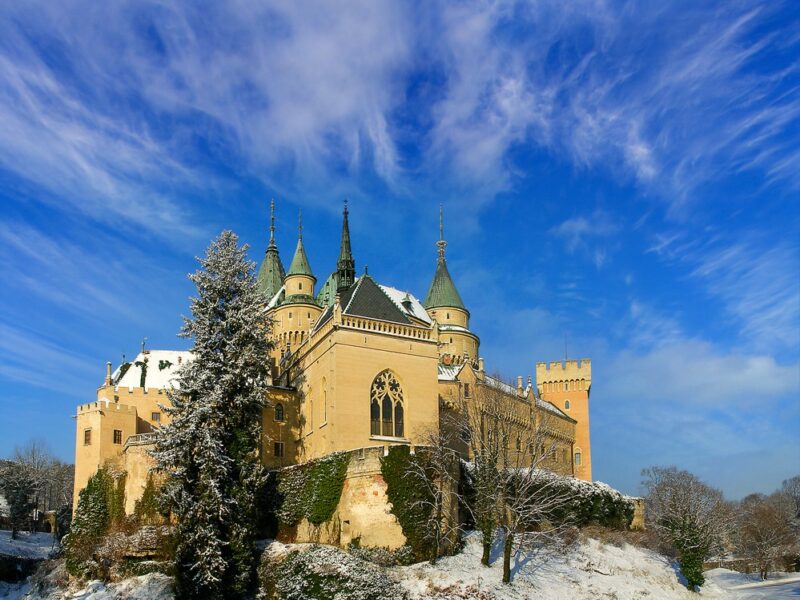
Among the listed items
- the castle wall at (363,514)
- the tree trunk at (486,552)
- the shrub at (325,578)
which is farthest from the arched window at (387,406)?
the shrub at (325,578)

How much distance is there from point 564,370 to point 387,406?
36976 millimetres

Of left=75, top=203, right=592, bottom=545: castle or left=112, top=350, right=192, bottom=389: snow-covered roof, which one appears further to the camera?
left=112, top=350, right=192, bottom=389: snow-covered roof

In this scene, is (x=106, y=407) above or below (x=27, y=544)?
above

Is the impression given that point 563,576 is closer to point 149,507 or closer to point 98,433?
point 149,507

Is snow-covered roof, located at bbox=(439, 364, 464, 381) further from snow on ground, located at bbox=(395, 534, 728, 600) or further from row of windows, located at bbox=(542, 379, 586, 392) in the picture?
row of windows, located at bbox=(542, 379, 586, 392)

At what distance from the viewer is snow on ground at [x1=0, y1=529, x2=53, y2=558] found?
179ft

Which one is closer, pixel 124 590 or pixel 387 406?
pixel 124 590

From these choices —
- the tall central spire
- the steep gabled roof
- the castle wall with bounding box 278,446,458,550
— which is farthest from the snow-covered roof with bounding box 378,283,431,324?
the castle wall with bounding box 278,446,458,550

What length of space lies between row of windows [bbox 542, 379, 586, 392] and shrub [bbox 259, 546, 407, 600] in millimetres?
44808

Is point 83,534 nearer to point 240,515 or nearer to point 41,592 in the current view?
point 41,592

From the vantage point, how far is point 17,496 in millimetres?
63375

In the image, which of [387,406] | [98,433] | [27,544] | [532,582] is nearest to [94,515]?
[98,433]

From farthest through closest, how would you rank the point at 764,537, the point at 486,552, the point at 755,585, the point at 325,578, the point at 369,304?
the point at 764,537
the point at 755,585
the point at 369,304
the point at 486,552
the point at 325,578

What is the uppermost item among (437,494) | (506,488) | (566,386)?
(566,386)
